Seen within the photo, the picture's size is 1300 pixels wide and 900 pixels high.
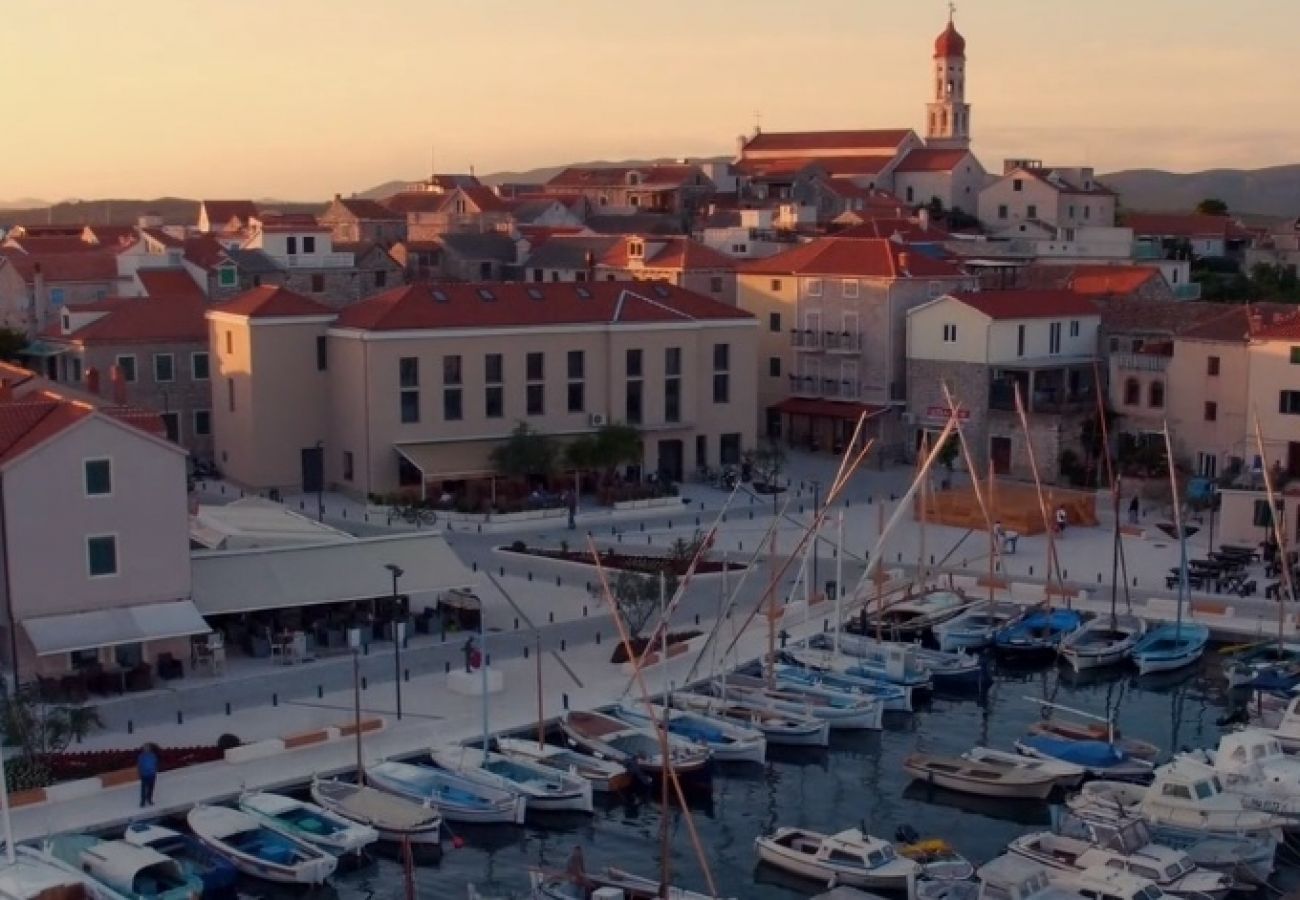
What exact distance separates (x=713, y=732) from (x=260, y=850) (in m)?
9.64

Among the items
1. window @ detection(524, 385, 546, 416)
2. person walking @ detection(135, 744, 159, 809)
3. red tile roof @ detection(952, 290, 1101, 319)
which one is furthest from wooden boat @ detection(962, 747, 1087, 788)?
red tile roof @ detection(952, 290, 1101, 319)

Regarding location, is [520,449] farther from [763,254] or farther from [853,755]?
[763,254]

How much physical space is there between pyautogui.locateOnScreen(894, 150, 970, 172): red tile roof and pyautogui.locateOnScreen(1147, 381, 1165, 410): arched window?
57.7 metres

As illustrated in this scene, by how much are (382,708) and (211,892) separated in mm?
8220

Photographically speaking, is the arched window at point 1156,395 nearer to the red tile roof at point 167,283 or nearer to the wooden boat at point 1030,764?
the wooden boat at point 1030,764

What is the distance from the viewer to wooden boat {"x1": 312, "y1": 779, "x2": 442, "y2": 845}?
28359mm

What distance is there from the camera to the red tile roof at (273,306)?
57688 millimetres

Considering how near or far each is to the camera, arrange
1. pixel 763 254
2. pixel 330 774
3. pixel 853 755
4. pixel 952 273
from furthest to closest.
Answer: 1. pixel 763 254
2. pixel 952 273
3. pixel 853 755
4. pixel 330 774

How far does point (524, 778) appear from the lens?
30.7 m

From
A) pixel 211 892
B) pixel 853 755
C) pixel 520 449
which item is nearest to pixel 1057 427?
pixel 520 449

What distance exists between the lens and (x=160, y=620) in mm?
35438

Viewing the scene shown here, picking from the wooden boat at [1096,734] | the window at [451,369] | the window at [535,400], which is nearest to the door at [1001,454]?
the window at [535,400]

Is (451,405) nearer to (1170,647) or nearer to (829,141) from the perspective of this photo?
(1170,647)

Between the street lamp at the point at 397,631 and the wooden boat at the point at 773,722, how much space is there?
5469 millimetres
